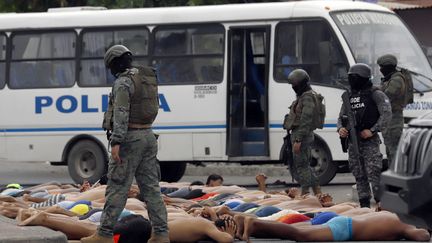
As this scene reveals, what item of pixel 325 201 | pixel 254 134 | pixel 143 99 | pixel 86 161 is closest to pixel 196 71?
pixel 254 134

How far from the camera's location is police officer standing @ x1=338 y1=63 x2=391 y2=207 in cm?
1420

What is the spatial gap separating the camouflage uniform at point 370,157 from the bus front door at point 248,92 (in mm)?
6294

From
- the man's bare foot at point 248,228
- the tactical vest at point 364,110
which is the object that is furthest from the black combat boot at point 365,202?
the man's bare foot at point 248,228

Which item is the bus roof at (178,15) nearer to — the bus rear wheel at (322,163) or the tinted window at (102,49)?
Answer: the tinted window at (102,49)

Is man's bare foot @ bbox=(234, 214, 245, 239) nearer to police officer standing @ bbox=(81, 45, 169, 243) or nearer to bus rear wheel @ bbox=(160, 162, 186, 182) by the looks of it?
police officer standing @ bbox=(81, 45, 169, 243)

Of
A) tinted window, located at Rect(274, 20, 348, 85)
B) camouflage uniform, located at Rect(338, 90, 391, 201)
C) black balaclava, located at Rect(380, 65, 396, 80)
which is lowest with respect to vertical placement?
camouflage uniform, located at Rect(338, 90, 391, 201)

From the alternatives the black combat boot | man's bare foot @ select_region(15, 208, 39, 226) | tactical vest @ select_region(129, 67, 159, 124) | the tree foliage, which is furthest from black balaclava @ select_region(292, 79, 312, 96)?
the tree foliage

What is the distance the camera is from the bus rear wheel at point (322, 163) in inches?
787

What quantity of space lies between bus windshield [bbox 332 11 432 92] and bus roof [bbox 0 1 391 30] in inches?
11.0

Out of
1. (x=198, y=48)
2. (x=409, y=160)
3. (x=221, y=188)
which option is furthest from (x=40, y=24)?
(x=409, y=160)

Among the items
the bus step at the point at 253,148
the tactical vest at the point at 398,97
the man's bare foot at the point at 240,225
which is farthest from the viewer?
the bus step at the point at 253,148

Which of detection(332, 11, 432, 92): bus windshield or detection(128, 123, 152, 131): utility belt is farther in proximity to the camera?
detection(332, 11, 432, 92): bus windshield

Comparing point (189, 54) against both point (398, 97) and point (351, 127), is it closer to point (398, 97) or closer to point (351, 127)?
point (398, 97)

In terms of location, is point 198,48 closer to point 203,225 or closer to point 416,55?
point 416,55
